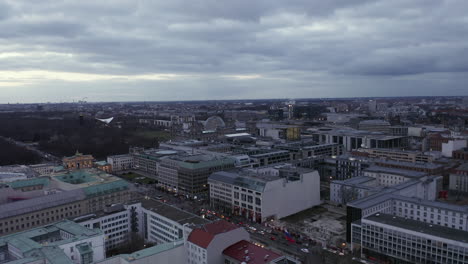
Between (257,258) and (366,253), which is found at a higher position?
(257,258)

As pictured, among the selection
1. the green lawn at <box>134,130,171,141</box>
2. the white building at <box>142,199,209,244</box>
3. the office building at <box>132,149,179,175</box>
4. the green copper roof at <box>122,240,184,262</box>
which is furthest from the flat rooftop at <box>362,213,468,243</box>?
the green lawn at <box>134,130,171,141</box>

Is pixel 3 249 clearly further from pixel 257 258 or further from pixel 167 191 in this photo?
pixel 167 191

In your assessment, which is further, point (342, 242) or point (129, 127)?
point (129, 127)

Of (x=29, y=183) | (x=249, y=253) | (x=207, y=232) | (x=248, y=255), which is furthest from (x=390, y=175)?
(x=29, y=183)

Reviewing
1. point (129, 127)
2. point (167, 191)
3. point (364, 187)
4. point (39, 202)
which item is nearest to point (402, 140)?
point (364, 187)

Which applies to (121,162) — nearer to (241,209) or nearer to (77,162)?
(77,162)

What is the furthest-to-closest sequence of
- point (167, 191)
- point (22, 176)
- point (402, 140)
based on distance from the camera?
point (402, 140) < point (167, 191) < point (22, 176)
